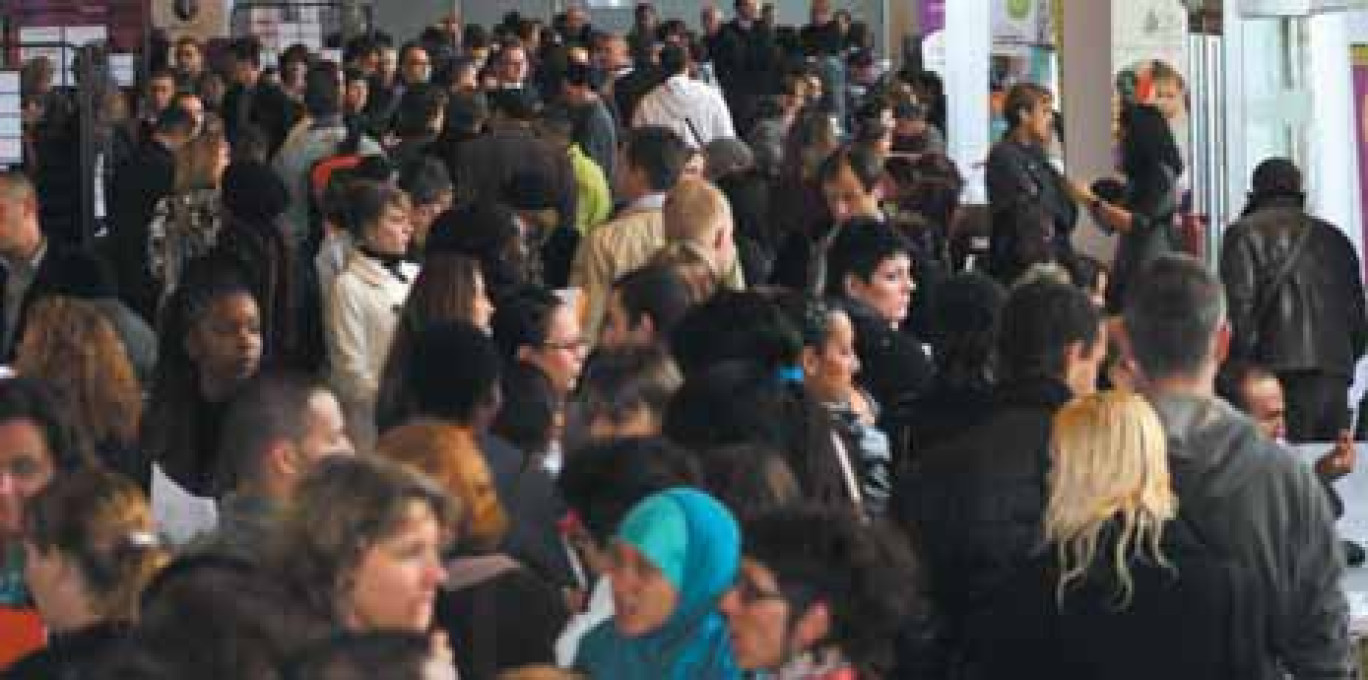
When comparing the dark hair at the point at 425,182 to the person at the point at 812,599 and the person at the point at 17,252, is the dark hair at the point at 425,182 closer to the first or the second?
the person at the point at 17,252

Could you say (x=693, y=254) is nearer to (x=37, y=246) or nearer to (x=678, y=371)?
(x=678, y=371)

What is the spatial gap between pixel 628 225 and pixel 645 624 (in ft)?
17.5

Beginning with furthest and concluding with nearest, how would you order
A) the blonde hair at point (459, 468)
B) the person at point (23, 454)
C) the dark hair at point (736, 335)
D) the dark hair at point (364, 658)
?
the dark hair at point (736, 335), the person at point (23, 454), the blonde hair at point (459, 468), the dark hair at point (364, 658)

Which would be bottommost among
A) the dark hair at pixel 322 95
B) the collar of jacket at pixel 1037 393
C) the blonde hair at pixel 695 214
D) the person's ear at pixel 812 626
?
the person's ear at pixel 812 626

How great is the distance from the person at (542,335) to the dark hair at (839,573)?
8.89 feet

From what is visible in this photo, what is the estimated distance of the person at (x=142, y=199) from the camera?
42.2 ft

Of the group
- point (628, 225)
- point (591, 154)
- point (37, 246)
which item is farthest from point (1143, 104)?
point (37, 246)

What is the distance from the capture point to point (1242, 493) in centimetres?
653

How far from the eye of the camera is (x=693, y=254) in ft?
29.2

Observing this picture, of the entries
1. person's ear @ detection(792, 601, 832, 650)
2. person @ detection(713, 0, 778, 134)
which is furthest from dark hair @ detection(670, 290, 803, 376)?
person @ detection(713, 0, 778, 134)

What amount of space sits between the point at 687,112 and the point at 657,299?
7968mm

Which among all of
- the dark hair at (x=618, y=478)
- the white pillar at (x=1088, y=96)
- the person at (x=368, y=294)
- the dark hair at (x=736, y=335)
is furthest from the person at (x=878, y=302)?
the white pillar at (x=1088, y=96)

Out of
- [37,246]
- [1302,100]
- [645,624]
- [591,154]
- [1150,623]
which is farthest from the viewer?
[591,154]

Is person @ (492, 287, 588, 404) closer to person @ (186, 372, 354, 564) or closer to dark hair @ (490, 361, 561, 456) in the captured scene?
dark hair @ (490, 361, 561, 456)
